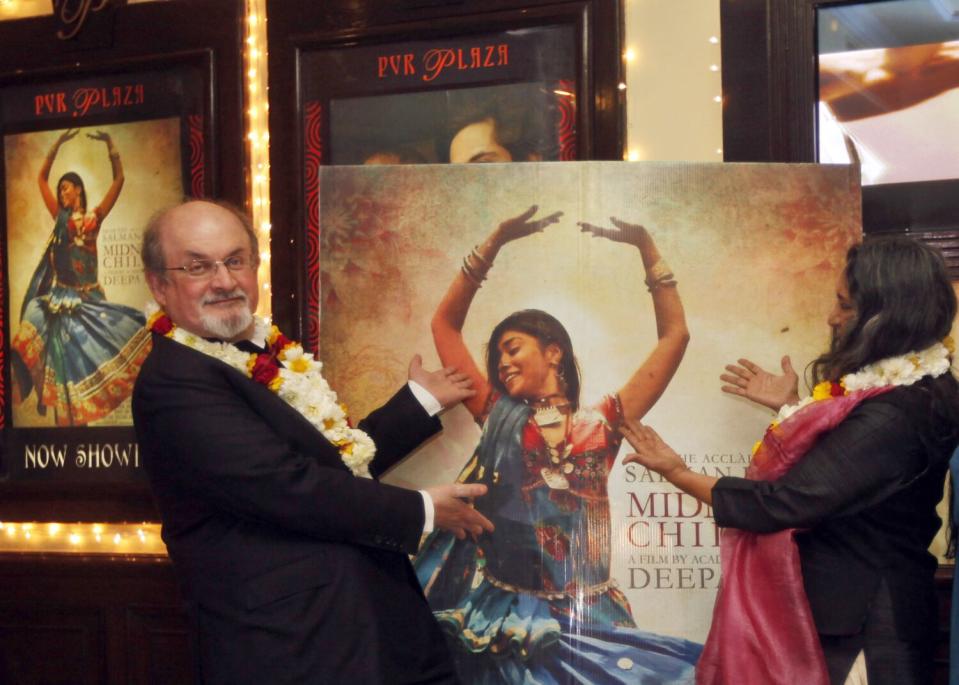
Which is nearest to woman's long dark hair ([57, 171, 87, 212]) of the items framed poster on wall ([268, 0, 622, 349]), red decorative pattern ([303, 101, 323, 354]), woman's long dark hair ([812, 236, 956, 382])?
framed poster on wall ([268, 0, 622, 349])

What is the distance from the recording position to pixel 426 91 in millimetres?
3748

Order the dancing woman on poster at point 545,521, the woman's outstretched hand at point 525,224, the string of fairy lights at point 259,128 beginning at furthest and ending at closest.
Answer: the string of fairy lights at point 259,128, the woman's outstretched hand at point 525,224, the dancing woman on poster at point 545,521

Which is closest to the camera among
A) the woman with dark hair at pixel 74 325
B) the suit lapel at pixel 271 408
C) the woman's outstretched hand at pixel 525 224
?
the suit lapel at pixel 271 408

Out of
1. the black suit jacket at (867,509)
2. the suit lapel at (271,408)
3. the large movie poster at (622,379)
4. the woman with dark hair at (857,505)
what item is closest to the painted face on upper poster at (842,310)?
the woman with dark hair at (857,505)

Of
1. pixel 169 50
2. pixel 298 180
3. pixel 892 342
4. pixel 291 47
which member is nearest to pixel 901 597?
pixel 892 342

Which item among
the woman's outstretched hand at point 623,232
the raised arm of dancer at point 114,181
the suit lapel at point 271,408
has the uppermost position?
the raised arm of dancer at point 114,181

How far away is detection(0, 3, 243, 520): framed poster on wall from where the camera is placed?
13.2 ft

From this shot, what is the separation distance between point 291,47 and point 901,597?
8.24 feet

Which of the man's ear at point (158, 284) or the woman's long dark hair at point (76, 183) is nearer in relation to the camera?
the man's ear at point (158, 284)

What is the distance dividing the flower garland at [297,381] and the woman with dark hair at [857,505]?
0.80 m

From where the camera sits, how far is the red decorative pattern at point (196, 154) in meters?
3.98

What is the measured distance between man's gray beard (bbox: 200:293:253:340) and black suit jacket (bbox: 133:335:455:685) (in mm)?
105

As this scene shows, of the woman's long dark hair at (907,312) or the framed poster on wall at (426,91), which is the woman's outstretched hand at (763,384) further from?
the framed poster on wall at (426,91)

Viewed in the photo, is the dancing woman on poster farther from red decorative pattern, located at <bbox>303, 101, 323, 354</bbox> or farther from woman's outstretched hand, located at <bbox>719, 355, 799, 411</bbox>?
red decorative pattern, located at <bbox>303, 101, 323, 354</bbox>
